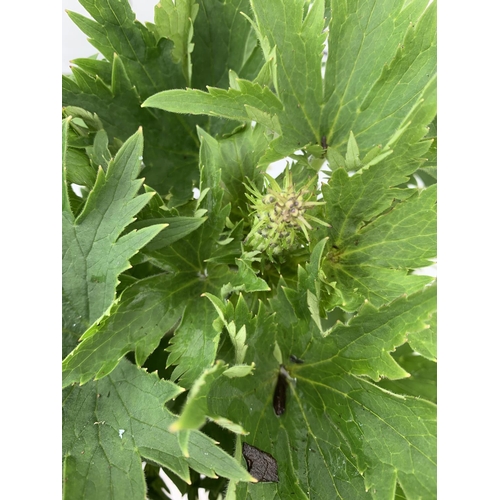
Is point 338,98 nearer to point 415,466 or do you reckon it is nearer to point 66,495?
point 415,466

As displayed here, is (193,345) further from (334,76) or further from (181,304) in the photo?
(334,76)

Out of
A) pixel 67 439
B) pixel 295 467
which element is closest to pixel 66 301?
pixel 67 439

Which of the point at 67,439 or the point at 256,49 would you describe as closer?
the point at 67,439

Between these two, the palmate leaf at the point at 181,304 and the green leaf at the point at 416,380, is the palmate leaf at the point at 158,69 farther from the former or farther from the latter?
the green leaf at the point at 416,380

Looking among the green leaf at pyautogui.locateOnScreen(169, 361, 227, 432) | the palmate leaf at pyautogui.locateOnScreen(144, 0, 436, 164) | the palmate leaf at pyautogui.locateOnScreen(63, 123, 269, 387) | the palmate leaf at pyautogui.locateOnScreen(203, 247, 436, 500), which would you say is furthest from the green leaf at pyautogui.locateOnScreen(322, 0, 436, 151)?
the green leaf at pyautogui.locateOnScreen(169, 361, 227, 432)

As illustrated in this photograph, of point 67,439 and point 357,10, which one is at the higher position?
point 357,10

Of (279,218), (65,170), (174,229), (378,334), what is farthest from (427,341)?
(65,170)

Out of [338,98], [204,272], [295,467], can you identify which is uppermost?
[338,98]
